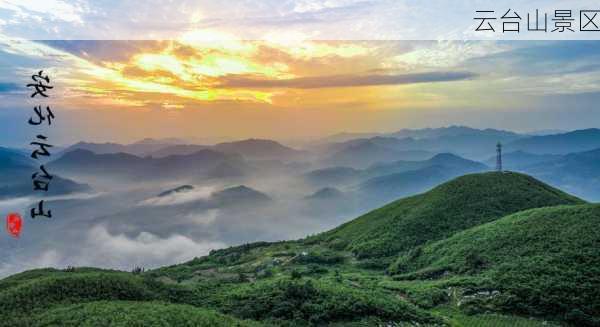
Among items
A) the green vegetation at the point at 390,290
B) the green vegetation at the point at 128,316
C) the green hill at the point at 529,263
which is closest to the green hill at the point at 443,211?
the green vegetation at the point at 390,290

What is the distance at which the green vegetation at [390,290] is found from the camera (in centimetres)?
2528

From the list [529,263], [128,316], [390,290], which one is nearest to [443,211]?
[529,263]

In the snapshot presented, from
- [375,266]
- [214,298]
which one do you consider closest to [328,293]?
[214,298]

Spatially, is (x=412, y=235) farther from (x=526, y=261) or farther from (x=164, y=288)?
(x=164, y=288)

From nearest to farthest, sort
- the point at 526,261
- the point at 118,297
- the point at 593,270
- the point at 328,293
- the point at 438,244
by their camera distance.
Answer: the point at 118,297 → the point at 328,293 → the point at 593,270 → the point at 526,261 → the point at 438,244

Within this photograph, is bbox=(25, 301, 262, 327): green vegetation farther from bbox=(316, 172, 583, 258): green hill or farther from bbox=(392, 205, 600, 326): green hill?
bbox=(316, 172, 583, 258): green hill

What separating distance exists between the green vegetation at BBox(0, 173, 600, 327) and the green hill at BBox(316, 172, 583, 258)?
3548 millimetres

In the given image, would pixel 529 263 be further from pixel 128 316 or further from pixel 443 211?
pixel 128 316

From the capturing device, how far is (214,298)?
31484 mm

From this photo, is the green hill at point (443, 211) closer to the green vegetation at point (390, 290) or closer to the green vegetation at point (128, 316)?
the green vegetation at point (390, 290)

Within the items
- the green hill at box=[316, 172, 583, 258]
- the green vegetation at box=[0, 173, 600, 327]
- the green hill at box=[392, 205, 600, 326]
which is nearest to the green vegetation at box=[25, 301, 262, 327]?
the green vegetation at box=[0, 173, 600, 327]

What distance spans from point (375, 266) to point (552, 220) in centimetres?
2132

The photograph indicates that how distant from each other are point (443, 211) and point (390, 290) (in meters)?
33.0

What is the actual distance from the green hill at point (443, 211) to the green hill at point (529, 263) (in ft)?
29.1
